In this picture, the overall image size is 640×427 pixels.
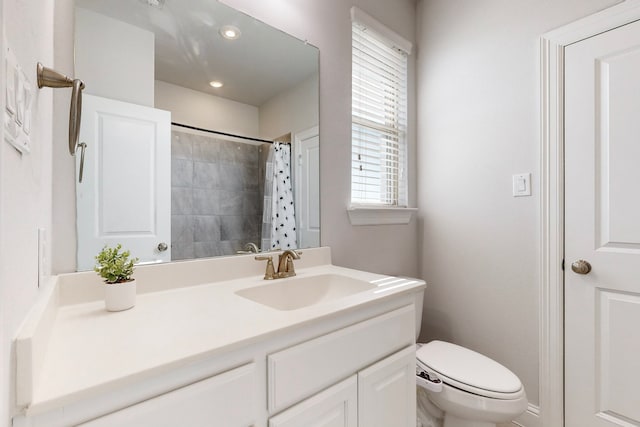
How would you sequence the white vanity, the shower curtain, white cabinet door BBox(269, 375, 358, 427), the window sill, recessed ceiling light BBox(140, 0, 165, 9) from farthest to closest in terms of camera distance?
the window sill < the shower curtain < recessed ceiling light BBox(140, 0, 165, 9) < white cabinet door BBox(269, 375, 358, 427) < the white vanity

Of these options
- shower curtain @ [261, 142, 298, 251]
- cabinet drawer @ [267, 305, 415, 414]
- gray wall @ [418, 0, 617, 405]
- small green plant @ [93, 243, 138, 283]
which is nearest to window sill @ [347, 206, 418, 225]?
gray wall @ [418, 0, 617, 405]

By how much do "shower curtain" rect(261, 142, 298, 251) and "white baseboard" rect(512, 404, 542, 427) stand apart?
4.89 feet

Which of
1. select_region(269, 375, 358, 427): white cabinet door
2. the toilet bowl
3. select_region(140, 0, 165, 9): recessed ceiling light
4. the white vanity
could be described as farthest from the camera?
the toilet bowl

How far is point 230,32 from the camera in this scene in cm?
128

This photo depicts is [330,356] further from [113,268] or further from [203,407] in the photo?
[113,268]

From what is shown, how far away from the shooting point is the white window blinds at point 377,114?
1.77 metres

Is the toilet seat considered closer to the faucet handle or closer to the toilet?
the toilet

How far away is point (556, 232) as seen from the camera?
59.0 inches

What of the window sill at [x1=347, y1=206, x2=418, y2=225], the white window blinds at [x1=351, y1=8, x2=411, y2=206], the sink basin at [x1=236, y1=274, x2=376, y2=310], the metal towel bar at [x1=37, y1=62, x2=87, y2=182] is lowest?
the sink basin at [x1=236, y1=274, x2=376, y2=310]

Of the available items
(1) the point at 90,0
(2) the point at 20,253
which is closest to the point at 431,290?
(2) the point at 20,253

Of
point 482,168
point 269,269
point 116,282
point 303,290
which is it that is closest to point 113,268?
point 116,282

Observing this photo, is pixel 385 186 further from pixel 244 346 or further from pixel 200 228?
pixel 244 346

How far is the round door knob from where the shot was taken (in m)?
1.42

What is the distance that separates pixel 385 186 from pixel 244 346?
1493 mm
